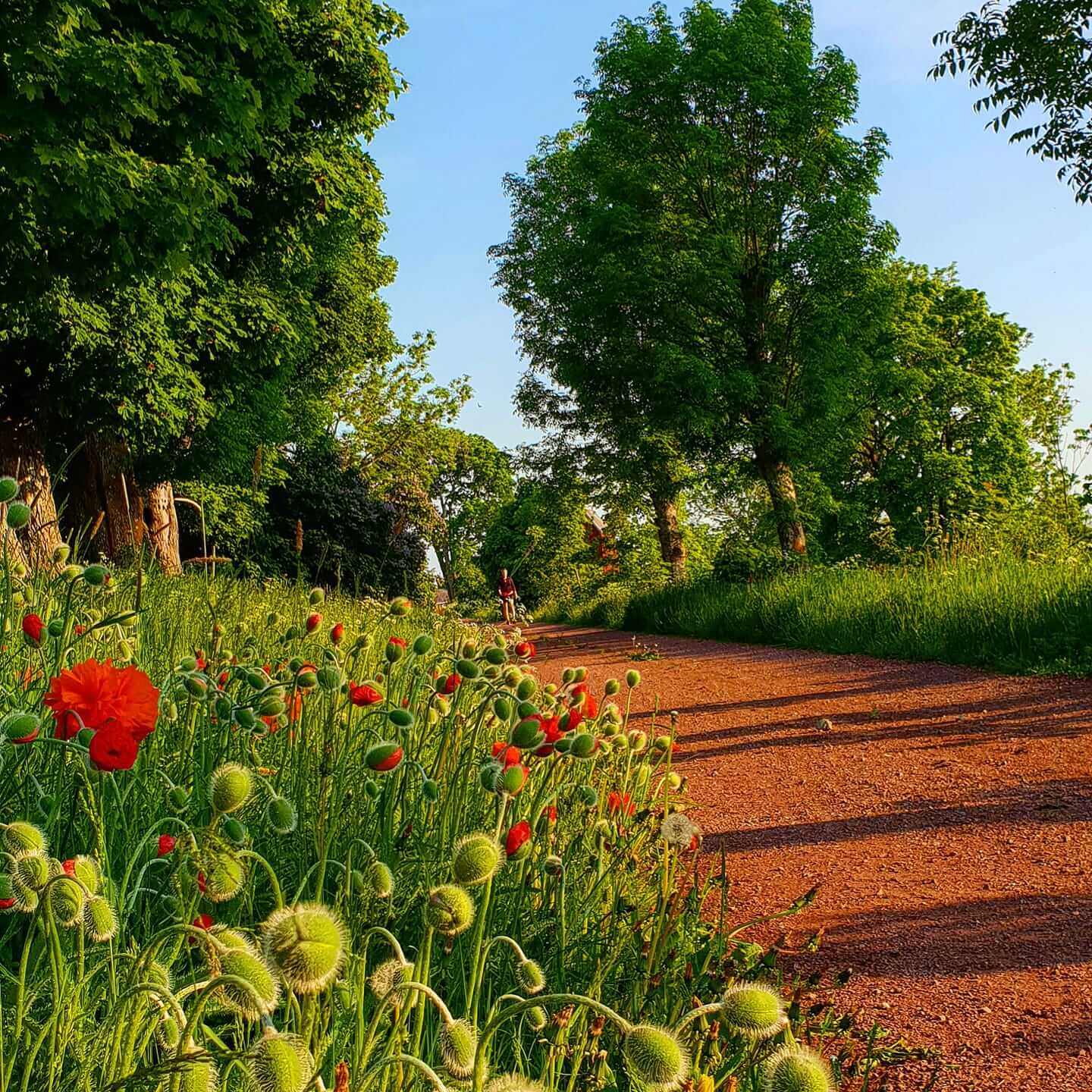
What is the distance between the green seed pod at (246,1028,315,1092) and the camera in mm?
886

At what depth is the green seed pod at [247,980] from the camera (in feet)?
3.28

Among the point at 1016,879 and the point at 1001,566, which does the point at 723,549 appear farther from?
the point at 1016,879

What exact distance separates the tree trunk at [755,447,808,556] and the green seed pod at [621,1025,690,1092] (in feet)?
61.6

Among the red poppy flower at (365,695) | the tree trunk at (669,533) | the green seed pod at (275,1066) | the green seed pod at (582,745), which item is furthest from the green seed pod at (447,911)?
the tree trunk at (669,533)

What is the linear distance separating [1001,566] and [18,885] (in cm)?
1164

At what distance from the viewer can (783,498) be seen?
20266mm

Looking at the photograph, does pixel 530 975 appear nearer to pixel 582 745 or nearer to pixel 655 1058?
pixel 655 1058

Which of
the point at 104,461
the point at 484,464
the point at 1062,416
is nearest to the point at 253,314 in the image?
the point at 104,461

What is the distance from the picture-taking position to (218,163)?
43.4 feet

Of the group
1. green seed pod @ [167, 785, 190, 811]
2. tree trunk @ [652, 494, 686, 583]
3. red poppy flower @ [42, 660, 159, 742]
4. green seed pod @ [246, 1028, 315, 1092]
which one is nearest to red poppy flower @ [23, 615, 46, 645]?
red poppy flower @ [42, 660, 159, 742]

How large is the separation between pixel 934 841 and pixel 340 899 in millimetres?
2964

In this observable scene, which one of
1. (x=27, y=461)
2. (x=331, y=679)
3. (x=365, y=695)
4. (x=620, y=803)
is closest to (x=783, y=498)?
(x=27, y=461)

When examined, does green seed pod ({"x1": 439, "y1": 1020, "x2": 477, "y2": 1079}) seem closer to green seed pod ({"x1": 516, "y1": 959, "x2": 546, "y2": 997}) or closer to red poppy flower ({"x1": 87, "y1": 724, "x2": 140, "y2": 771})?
green seed pod ({"x1": 516, "y1": 959, "x2": 546, "y2": 997})

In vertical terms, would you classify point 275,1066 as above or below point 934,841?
above
